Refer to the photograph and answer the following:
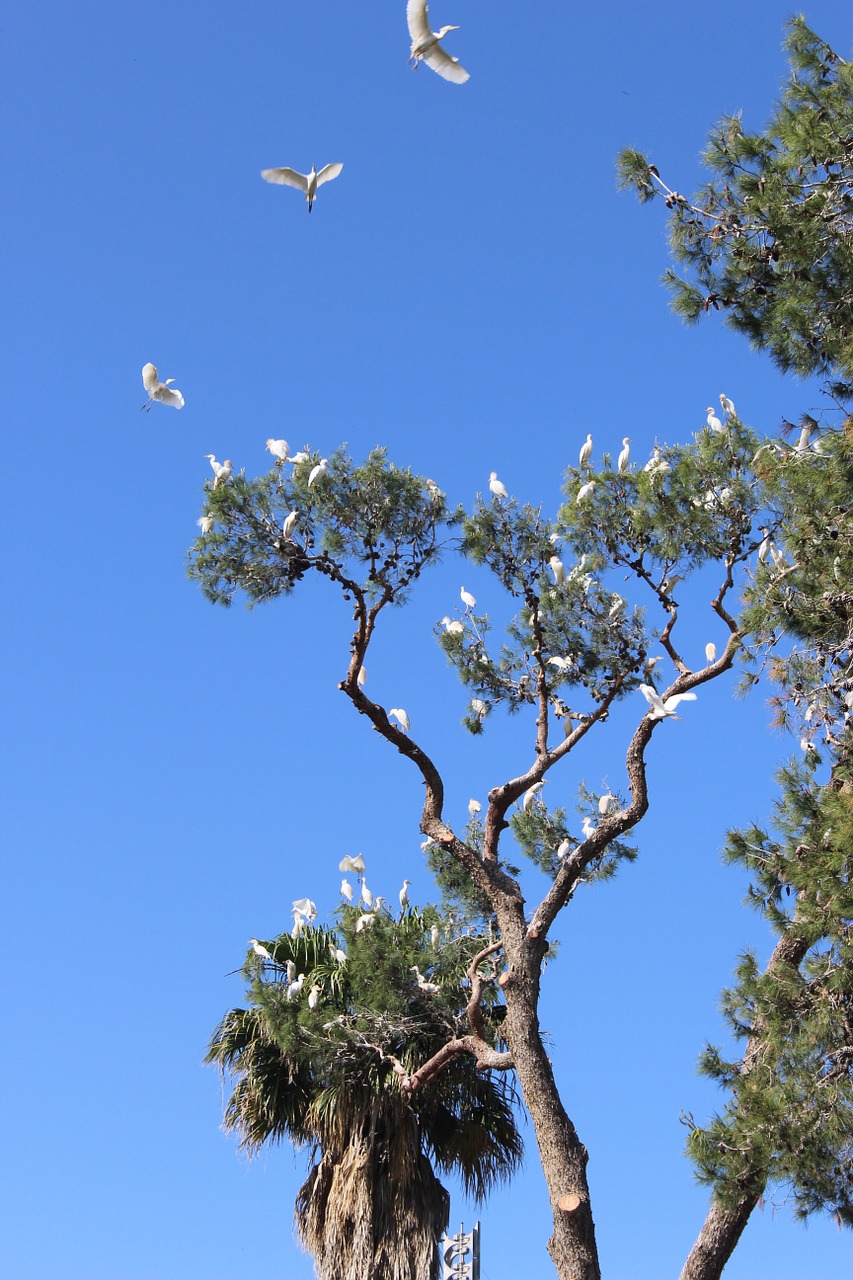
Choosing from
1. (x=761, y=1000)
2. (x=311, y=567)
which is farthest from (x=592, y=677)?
(x=761, y=1000)

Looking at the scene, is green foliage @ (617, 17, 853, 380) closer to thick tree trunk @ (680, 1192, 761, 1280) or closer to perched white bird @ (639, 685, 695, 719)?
perched white bird @ (639, 685, 695, 719)

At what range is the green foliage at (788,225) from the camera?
6848 millimetres

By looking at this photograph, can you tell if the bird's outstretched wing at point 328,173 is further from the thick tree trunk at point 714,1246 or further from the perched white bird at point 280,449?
the thick tree trunk at point 714,1246

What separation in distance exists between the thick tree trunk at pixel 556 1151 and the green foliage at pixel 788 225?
12.9ft

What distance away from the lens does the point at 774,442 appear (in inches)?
270

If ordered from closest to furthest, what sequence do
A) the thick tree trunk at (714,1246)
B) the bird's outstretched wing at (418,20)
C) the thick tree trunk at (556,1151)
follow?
the thick tree trunk at (714,1246) < the thick tree trunk at (556,1151) < the bird's outstretched wing at (418,20)

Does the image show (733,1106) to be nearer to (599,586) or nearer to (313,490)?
(599,586)

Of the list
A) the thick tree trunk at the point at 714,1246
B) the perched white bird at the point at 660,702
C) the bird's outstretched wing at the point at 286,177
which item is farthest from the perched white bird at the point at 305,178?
the thick tree trunk at the point at 714,1246

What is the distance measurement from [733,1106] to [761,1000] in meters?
0.48

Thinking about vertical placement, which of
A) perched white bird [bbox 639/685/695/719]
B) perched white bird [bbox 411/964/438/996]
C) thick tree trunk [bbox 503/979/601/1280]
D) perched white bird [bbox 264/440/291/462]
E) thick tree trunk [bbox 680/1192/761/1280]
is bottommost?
thick tree trunk [bbox 680/1192/761/1280]

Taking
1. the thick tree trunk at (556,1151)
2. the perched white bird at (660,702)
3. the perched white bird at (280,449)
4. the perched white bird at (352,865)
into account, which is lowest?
the thick tree trunk at (556,1151)

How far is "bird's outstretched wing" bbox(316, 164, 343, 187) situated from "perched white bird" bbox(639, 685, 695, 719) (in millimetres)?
3791

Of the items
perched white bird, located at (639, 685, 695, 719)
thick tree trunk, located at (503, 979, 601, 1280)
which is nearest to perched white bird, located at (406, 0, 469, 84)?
perched white bird, located at (639, 685, 695, 719)

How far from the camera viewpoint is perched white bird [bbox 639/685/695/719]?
7863 mm
